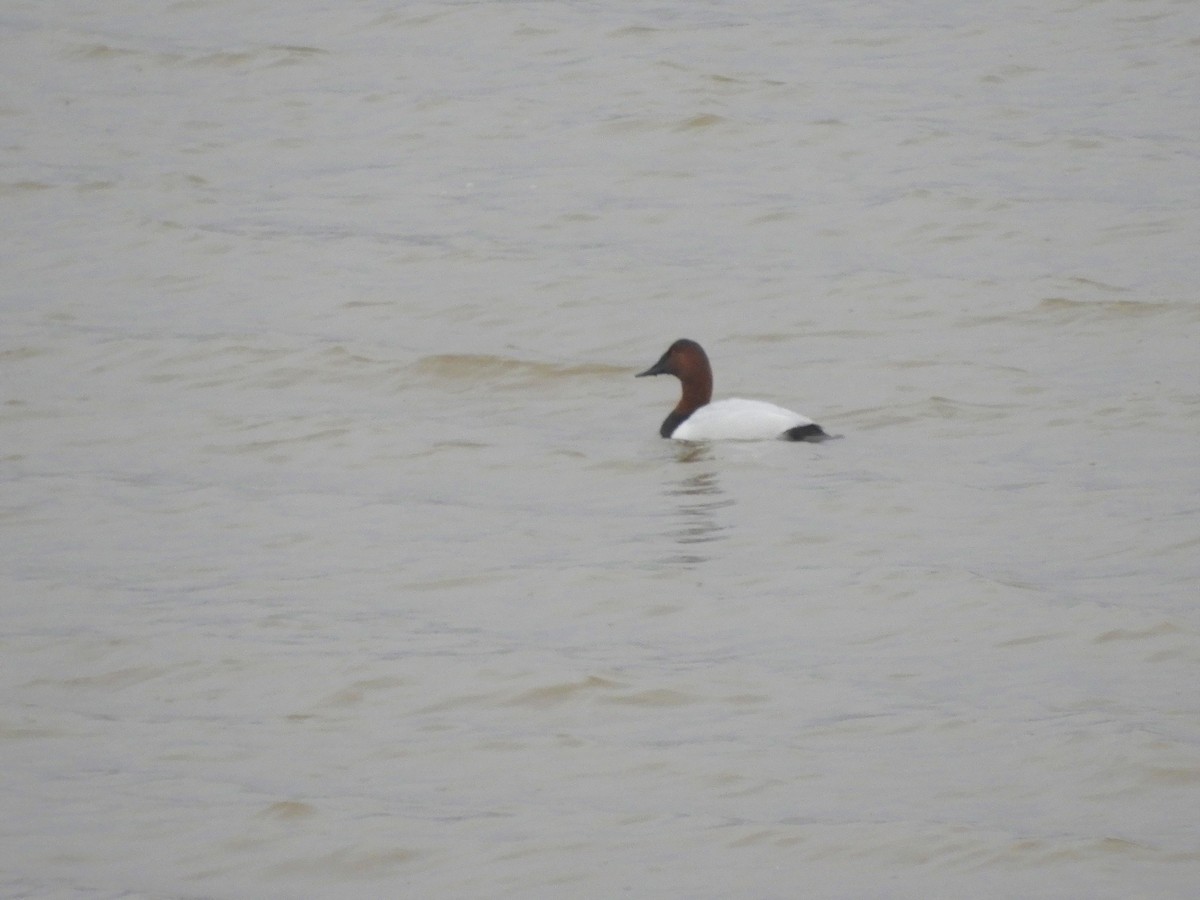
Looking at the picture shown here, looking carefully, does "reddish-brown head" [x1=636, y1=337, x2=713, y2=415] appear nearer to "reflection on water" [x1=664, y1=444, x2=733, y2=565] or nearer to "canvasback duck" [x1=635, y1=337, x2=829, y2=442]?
"canvasback duck" [x1=635, y1=337, x2=829, y2=442]

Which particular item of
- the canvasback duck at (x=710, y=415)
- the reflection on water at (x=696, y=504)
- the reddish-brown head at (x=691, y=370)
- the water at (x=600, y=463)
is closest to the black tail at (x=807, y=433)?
the canvasback duck at (x=710, y=415)

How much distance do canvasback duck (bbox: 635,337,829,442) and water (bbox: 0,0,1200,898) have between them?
0.48ft

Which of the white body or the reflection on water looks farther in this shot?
the white body

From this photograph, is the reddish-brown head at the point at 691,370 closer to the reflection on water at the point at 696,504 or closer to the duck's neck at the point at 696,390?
the duck's neck at the point at 696,390

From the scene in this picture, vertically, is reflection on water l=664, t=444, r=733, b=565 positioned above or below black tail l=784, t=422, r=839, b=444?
below

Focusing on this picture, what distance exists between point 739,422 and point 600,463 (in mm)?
795

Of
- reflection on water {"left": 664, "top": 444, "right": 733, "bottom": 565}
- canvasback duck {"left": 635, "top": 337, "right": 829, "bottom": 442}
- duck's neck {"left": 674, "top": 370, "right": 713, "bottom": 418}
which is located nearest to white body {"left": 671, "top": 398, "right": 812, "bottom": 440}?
canvasback duck {"left": 635, "top": 337, "right": 829, "bottom": 442}

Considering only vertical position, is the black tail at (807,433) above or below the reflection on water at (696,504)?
above

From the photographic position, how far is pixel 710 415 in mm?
10094

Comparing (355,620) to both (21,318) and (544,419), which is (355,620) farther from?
(21,318)

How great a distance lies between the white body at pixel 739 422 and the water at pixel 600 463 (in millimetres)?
133

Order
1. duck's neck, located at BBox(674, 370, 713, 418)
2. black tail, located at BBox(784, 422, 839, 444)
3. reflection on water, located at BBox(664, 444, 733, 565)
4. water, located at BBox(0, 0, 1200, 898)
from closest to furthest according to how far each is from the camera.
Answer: water, located at BBox(0, 0, 1200, 898) → reflection on water, located at BBox(664, 444, 733, 565) → black tail, located at BBox(784, 422, 839, 444) → duck's neck, located at BBox(674, 370, 713, 418)

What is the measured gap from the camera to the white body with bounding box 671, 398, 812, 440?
32.2ft

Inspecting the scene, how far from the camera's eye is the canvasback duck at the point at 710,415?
9.81 meters
